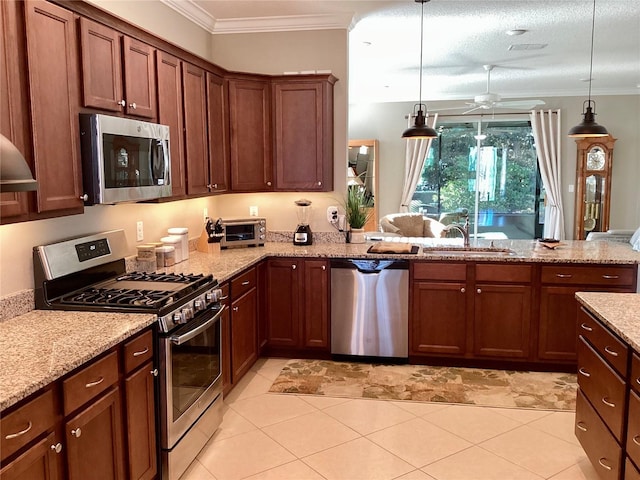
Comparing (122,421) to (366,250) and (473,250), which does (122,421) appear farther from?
(473,250)

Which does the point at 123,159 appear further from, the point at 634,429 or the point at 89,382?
the point at 634,429

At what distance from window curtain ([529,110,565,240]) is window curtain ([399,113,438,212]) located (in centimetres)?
168

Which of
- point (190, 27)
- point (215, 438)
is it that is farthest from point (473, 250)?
point (190, 27)

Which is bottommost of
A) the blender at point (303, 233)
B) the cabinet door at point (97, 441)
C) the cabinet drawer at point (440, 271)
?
the cabinet door at point (97, 441)

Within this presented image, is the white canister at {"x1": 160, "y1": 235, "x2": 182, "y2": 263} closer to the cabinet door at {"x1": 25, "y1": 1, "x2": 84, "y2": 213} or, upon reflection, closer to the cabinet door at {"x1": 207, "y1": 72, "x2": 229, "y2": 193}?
the cabinet door at {"x1": 207, "y1": 72, "x2": 229, "y2": 193}

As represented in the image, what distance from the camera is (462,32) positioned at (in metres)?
5.02

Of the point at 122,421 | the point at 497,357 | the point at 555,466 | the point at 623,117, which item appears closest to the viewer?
the point at 122,421

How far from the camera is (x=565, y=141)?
8.97 metres

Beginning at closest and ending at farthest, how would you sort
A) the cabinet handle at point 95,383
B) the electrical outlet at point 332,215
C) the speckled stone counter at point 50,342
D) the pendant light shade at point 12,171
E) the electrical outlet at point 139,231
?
the pendant light shade at point 12,171 < the speckled stone counter at point 50,342 < the cabinet handle at point 95,383 < the electrical outlet at point 139,231 < the electrical outlet at point 332,215

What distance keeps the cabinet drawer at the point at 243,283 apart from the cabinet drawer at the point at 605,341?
2.08m

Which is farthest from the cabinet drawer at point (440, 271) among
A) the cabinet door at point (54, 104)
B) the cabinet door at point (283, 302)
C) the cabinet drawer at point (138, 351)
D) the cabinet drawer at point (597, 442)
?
the cabinet door at point (54, 104)

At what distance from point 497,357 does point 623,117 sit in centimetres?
641

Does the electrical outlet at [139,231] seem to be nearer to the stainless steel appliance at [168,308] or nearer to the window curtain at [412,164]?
the stainless steel appliance at [168,308]

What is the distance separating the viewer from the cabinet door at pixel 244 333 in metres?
3.68
